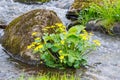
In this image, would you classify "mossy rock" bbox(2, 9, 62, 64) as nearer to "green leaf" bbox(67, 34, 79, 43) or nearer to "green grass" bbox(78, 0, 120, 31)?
"green leaf" bbox(67, 34, 79, 43)

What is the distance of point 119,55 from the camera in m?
7.27

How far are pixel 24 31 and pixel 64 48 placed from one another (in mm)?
1171

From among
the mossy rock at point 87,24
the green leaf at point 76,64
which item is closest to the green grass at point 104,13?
the mossy rock at point 87,24

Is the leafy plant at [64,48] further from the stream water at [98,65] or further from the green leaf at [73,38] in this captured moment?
the stream water at [98,65]

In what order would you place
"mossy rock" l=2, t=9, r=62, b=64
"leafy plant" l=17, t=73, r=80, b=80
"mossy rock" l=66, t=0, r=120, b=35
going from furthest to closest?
1. "mossy rock" l=66, t=0, r=120, b=35
2. "mossy rock" l=2, t=9, r=62, b=64
3. "leafy plant" l=17, t=73, r=80, b=80

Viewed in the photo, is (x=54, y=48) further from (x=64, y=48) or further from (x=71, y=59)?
(x=71, y=59)

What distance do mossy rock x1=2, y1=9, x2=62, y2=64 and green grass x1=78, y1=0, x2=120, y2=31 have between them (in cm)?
182

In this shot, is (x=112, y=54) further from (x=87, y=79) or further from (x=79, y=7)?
(x=79, y=7)

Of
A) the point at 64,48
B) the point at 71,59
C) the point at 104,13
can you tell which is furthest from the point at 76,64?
the point at 104,13

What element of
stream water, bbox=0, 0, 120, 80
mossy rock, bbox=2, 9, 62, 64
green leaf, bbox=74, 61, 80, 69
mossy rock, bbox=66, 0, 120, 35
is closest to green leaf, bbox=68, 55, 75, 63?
green leaf, bbox=74, 61, 80, 69

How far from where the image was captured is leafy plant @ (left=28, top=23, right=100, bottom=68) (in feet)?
20.8

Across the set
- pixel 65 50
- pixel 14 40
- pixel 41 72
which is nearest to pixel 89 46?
pixel 65 50

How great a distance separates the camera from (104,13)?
885 centimetres

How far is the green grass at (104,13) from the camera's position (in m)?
8.69
